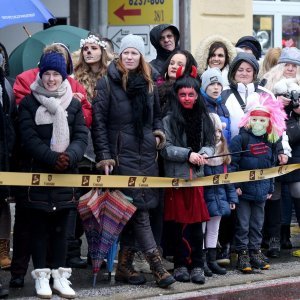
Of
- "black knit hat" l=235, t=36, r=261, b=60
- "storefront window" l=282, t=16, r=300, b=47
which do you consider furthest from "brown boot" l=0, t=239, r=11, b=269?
"storefront window" l=282, t=16, r=300, b=47

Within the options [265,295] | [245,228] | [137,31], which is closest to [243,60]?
[245,228]

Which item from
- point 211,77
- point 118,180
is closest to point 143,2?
point 211,77

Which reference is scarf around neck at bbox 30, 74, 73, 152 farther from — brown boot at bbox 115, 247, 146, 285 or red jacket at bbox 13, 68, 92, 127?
brown boot at bbox 115, 247, 146, 285

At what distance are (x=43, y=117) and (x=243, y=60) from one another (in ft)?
8.09

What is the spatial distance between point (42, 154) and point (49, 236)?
74cm

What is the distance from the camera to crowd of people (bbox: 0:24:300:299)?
9.16m

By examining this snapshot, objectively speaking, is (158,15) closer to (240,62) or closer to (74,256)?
(240,62)

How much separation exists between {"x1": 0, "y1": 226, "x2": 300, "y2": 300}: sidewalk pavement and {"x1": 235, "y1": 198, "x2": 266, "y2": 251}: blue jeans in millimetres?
257

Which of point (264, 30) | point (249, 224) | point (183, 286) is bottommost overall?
point (183, 286)

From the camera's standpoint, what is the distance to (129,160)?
955cm

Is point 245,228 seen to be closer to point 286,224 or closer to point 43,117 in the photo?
point 286,224

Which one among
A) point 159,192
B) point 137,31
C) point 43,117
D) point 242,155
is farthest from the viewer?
point 137,31

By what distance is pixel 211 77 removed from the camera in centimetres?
1029

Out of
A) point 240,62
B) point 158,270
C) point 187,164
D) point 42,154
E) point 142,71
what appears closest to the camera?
point 42,154
